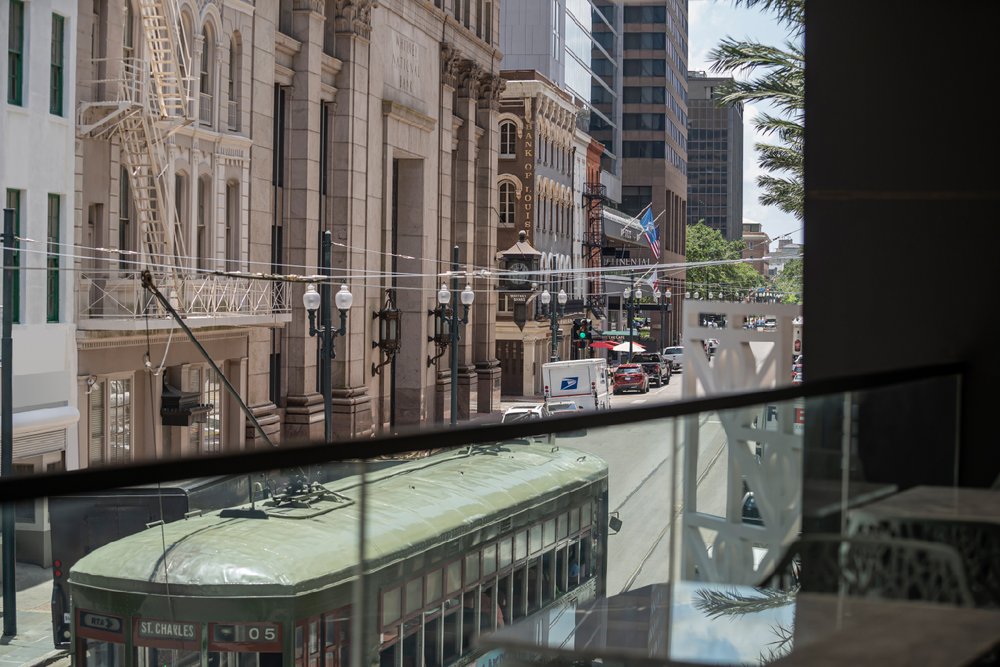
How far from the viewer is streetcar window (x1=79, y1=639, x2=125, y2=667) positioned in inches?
133

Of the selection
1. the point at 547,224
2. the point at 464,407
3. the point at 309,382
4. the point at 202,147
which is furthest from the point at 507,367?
the point at 202,147

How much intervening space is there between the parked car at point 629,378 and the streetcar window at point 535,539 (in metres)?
59.6

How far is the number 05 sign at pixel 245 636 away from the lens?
3309mm

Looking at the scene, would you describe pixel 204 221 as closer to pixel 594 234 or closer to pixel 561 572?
pixel 561 572

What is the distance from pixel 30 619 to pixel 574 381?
154 ft

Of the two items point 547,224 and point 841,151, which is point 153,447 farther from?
point 547,224

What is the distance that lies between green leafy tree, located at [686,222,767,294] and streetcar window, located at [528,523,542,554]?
10488 cm

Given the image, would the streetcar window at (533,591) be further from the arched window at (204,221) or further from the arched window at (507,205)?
the arched window at (507,205)

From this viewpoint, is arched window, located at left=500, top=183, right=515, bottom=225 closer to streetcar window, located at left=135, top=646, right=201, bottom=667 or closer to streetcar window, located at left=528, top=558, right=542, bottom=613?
streetcar window, located at left=528, top=558, right=542, bottom=613

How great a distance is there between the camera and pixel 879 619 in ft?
16.4

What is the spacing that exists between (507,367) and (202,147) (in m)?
39.4

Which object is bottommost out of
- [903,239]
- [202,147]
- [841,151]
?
[903,239]

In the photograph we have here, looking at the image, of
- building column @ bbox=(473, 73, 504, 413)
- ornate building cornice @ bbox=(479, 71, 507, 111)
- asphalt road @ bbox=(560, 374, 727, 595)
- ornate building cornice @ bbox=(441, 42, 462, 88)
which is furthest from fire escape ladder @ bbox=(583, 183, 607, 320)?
asphalt road @ bbox=(560, 374, 727, 595)

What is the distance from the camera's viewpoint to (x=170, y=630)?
127 inches
